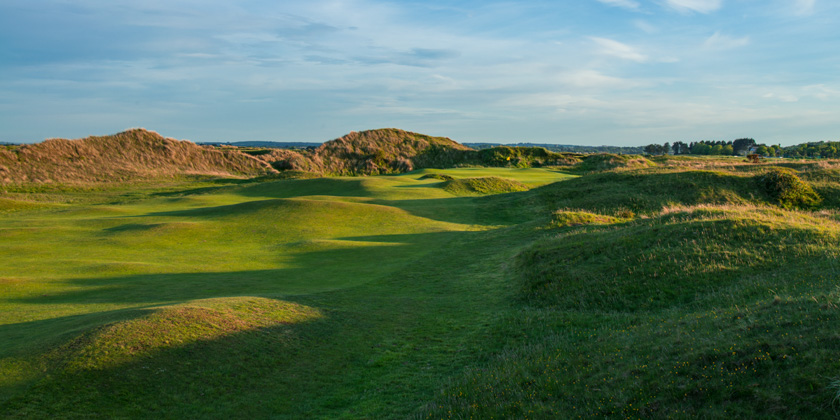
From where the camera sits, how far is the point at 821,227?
14.5 m

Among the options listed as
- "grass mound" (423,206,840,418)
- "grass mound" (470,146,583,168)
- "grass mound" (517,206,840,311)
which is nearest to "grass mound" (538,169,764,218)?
"grass mound" (517,206,840,311)

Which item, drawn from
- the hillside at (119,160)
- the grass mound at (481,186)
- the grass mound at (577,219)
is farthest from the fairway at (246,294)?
the hillside at (119,160)

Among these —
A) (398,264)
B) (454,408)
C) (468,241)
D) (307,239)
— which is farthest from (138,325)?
(468,241)

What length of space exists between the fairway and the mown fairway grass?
2.5 inches

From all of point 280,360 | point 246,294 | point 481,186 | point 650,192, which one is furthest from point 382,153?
point 280,360

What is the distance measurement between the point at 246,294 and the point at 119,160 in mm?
57595

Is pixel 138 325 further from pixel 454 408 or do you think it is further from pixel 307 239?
pixel 307 239

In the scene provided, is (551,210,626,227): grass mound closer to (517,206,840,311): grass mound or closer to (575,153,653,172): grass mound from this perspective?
(517,206,840,311): grass mound

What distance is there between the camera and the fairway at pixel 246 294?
816cm

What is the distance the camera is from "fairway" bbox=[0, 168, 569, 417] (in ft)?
26.8

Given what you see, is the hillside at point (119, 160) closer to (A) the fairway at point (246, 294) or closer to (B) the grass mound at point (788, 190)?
(A) the fairway at point (246, 294)

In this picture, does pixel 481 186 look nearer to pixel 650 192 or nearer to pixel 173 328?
pixel 650 192

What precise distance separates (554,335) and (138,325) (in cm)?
852

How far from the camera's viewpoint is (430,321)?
12492 mm
